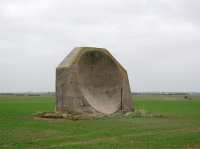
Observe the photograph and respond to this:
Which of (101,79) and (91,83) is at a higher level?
(101,79)

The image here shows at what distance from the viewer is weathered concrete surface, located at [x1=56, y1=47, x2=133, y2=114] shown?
30000mm

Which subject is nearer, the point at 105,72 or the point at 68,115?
A: the point at 68,115

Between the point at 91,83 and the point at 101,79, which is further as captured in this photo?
the point at 101,79

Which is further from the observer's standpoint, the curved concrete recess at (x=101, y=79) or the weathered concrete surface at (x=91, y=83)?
the curved concrete recess at (x=101, y=79)

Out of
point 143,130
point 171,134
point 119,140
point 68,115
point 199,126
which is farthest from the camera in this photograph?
point 68,115

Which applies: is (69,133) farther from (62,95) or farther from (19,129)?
(62,95)

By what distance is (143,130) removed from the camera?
20.9 metres

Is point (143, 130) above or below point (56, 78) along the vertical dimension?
below

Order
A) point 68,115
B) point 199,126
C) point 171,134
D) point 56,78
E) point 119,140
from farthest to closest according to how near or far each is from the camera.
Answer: point 56,78 < point 68,115 < point 199,126 < point 171,134 < point 119,140

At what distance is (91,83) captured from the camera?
107ft

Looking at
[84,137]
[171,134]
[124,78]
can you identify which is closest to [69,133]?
[84,137]

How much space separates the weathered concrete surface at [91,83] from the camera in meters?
30.0

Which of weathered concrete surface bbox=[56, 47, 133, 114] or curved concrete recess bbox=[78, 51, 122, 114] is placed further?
curved concrete recess bbox=[78, 51, 122, 114]

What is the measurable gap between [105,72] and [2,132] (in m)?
14.8
